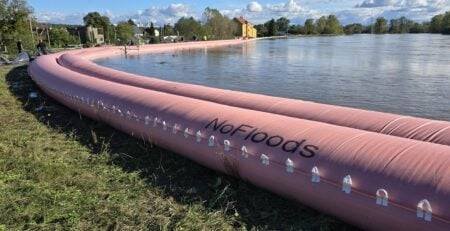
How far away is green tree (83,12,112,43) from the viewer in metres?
80.2

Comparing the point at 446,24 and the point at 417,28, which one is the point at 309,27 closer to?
the point at 417,28

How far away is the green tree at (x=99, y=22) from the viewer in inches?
3158

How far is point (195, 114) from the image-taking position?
20.6ft

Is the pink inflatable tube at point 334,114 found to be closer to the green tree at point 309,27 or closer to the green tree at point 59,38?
the green tree at point 59,38

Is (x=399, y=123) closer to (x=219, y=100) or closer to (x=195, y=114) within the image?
(x=195, y=114)

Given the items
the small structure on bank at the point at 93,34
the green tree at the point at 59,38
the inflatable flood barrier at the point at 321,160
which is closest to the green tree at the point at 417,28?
the small structure on bank at the point at 93,34

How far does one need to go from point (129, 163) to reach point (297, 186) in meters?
2.65

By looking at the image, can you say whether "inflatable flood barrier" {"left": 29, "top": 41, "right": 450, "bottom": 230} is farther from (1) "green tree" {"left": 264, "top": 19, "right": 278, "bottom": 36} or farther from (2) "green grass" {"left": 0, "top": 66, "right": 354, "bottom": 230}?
(1) "green tree" {"left": 264, "top": 19, "right": 278, "bottom": 36}

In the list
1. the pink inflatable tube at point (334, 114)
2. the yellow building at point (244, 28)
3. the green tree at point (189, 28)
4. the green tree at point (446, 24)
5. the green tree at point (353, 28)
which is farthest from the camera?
the green tree at point (353, 28)

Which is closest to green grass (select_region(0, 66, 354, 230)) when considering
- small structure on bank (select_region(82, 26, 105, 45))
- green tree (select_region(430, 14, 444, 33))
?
small structure on bank (select_region(82, 26, 105, 45))

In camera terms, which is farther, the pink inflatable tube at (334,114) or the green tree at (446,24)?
the green tree at (446,24)

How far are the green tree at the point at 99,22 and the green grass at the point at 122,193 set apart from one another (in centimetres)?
7292

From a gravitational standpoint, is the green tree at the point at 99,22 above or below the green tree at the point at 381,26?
above

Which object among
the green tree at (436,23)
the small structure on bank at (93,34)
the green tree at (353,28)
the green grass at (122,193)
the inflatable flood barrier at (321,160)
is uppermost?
the inflatable flood barrier at (321,160)
